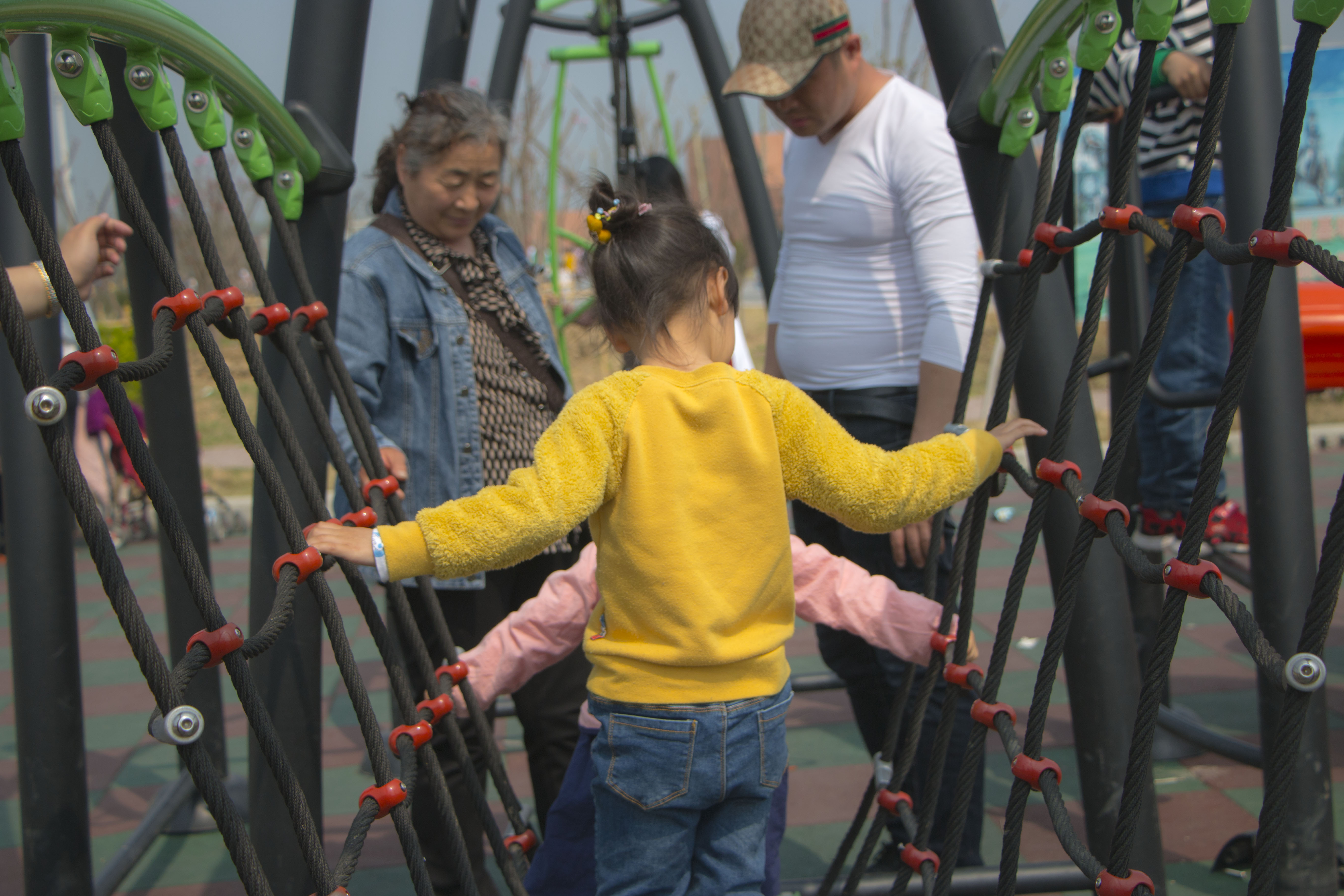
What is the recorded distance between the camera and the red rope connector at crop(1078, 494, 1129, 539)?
4.13 ft

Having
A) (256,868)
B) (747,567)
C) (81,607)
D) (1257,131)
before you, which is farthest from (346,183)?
(81,607)

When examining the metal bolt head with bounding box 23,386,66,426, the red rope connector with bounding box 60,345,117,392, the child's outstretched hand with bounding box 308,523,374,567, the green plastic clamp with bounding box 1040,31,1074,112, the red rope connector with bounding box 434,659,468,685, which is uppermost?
the green plastic clamp with bounding box 1040,31,1074,112

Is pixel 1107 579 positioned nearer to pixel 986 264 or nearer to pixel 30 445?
pixel 986 264

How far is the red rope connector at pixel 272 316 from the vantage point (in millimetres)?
1490

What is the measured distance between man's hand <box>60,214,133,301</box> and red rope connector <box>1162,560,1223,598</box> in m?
1.46

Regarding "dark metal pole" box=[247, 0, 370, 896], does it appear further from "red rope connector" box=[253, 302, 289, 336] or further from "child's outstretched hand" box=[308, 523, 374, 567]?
"child's outstretched hand" box=[308, 523, 374, 567]

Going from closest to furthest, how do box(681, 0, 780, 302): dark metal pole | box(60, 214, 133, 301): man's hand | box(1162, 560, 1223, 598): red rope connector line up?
1. box(1162, 560, 1223, 598): red rope connector
2. box(60, 214, 133, 301): man's hand
3. box(681, 0, 780, 302): dark metal pole

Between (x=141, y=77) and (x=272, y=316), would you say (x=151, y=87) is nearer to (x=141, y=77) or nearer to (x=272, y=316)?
(x=141, y=77)

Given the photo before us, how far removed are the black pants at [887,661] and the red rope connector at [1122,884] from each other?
0.63 m

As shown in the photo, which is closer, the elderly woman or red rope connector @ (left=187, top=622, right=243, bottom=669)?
red rope connector @ (left=187, top=622, right=243, bottom=669)

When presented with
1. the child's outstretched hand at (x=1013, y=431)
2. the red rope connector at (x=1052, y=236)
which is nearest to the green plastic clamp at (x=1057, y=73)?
the red rope connector at (x=1052, y=236)

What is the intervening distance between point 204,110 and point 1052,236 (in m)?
1.14

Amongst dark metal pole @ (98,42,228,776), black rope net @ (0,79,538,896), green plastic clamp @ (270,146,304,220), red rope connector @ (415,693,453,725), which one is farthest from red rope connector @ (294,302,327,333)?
red rope connector @ (415,693,453,725)

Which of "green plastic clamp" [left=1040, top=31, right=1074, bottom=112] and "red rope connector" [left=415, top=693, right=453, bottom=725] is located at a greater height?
"green plastic clamp" [left=1040, top=31, right=1074, bottom=112]
